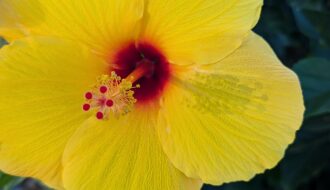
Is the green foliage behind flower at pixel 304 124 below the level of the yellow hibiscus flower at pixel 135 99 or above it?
below

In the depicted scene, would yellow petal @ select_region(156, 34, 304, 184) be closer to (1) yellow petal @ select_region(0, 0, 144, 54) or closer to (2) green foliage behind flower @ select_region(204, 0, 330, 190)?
(1) yellow petal @ select_region(0, 0, 144, 54)

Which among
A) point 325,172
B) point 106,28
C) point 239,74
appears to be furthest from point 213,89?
point 325,172

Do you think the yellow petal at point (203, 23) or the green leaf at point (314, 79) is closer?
the yellow petal at point (203, 23)

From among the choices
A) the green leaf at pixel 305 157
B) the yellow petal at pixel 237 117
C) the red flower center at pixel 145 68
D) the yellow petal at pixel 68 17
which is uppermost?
the yellow petal at pixel 68 17

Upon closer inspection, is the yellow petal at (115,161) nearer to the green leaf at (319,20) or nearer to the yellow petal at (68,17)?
the yellow petal at (68,17)

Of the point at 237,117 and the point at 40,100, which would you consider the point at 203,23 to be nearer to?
the point at 237,117

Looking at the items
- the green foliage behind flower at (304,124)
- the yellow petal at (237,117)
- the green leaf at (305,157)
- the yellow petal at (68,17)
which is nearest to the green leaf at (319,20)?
the green foliage behind flower at (304,124)

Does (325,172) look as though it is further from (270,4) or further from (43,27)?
(43,27)

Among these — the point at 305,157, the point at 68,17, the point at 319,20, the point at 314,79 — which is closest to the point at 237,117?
the point at 68,17
